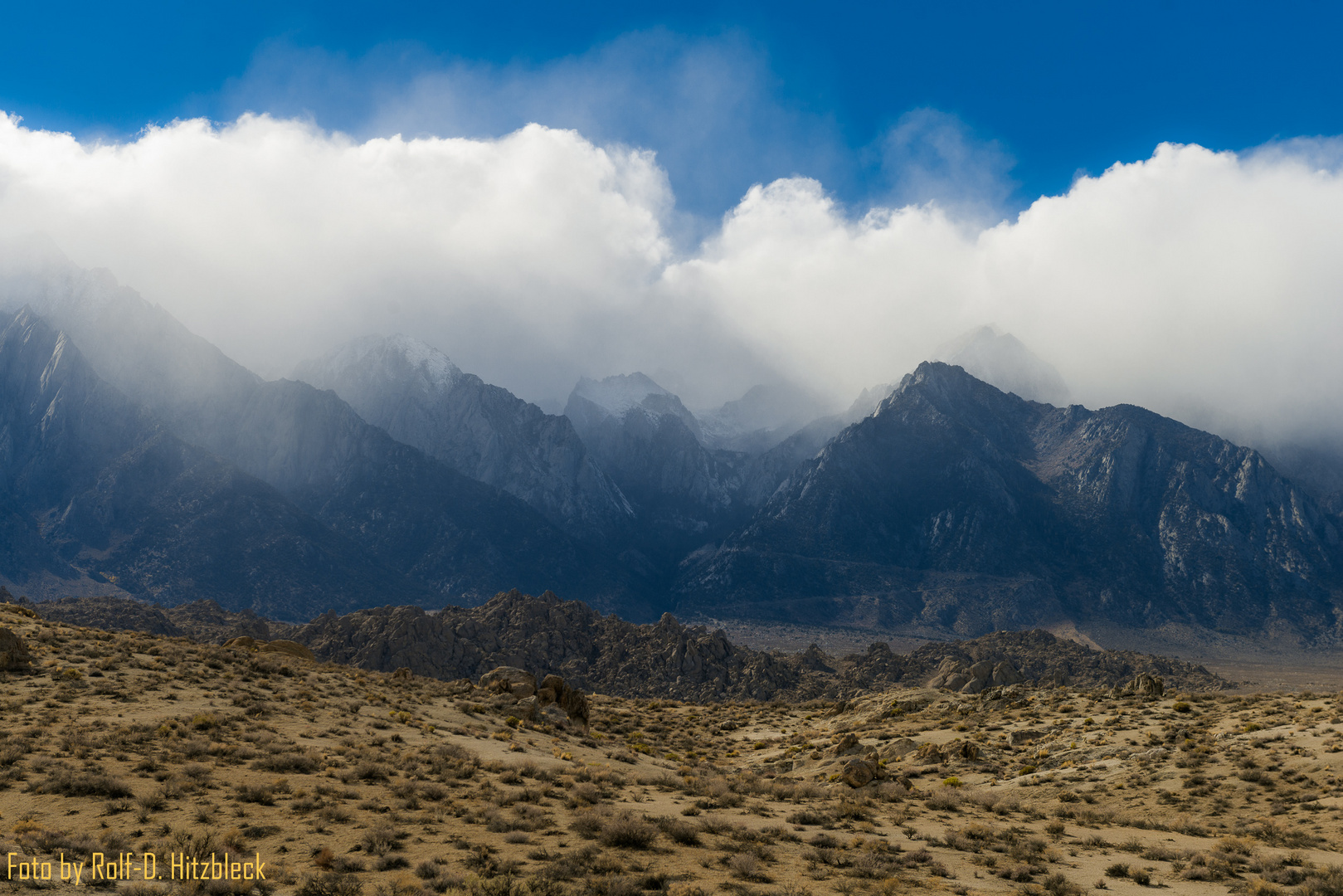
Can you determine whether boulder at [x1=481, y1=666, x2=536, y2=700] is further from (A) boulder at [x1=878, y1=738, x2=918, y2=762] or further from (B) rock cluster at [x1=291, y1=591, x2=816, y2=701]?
(B) rock cluster at [x1=291, y1=591, x2=816, y2=701]

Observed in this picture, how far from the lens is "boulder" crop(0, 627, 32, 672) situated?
37.0 metres

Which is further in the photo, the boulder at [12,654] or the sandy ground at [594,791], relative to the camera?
the boulder at [12,654]

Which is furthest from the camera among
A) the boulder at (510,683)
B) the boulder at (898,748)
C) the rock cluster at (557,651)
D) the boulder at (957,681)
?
the rock cluster at (557,651)

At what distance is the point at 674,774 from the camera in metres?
37.4

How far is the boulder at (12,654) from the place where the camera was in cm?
3700

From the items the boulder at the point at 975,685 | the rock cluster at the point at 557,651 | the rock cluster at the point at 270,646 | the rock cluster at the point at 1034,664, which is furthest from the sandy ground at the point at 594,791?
the rock cluster at the point at 1034,664

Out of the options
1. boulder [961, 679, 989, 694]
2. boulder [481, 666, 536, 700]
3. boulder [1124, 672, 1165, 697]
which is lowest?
boulder [961, 679, 989, 694]

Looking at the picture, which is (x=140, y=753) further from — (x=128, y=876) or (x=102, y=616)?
(x=102, y=616)

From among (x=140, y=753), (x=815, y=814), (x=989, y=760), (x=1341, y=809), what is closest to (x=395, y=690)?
(x=140, y=753)

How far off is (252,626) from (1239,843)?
126803 mm

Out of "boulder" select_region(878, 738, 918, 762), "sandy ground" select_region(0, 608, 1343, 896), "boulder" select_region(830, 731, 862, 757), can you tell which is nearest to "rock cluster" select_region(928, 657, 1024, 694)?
"sandy ground" select_region(0, 608, 1343, 896)

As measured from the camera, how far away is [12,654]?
37469 mm

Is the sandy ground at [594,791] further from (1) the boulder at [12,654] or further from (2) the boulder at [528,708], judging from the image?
(1) the boulder at [12,654]

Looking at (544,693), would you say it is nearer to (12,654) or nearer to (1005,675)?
(12,654)
